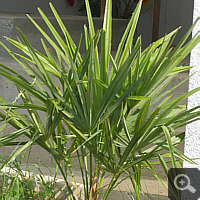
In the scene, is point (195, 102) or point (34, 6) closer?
point (195, 102)

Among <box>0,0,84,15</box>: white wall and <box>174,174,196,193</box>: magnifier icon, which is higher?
<box>0,0,84,15</box>: white wall

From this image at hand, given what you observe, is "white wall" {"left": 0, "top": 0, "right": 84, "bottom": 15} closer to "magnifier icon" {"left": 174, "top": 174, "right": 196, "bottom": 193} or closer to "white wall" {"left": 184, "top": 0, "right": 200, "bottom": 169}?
"white wall" {"left": 184, "top": 0, "right": 200, "bottom": 169}

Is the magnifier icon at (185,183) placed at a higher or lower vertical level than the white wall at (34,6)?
lower

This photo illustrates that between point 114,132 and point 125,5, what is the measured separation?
4240 mm

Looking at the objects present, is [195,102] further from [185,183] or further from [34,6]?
[34,6]

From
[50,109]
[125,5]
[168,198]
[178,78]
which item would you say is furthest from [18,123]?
[125,5]

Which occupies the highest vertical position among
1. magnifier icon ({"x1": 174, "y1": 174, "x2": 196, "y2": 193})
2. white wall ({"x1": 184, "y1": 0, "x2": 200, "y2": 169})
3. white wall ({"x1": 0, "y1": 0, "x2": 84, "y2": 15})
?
white wall ({"x1": 0, "y1": 0, "x2": 84, "y2": 15})

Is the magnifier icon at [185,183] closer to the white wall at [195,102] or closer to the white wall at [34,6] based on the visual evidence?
the white wall at [195,102]

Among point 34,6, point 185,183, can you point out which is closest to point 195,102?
point 185,183

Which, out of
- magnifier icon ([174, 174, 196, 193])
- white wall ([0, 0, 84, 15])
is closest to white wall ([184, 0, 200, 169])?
magnifier icon ([174, 174, 196, 193])

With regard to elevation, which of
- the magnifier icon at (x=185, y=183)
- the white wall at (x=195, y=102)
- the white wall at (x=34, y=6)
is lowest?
the magnifier icon at (x=185, y=183)

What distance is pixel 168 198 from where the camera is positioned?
58.3 inches

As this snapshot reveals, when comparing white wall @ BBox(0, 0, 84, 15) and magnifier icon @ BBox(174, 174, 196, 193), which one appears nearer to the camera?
magnifier icon @ BBox(174, 174, 196, 193)

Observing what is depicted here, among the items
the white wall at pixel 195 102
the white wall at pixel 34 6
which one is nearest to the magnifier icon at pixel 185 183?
the white wall at pixel 195 102
